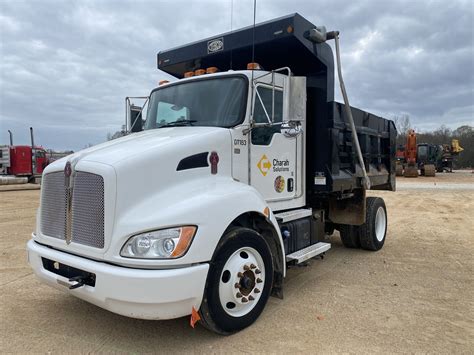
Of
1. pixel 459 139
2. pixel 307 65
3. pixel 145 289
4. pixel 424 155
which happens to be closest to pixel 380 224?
pixel 307 65

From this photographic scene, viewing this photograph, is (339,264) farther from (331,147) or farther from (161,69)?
(161,69)

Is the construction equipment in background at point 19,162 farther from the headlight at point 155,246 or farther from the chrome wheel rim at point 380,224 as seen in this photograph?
the headlight at point 155,246

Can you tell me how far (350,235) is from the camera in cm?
721

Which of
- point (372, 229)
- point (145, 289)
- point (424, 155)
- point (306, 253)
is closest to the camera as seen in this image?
point (145, 289)

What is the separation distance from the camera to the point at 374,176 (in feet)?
23.9

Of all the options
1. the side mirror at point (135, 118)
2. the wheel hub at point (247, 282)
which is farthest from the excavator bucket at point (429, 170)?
the wheel hub at point (247, 282)

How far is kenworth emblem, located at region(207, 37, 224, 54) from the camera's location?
5468mm

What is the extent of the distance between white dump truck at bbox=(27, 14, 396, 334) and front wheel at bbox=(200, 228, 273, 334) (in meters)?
0.01

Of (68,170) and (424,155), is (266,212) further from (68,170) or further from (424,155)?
Answer: (424,155)

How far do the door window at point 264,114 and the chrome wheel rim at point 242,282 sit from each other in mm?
1327

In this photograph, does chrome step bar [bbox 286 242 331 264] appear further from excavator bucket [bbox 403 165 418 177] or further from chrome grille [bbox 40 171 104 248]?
excavator bucket [bbox 403 165 418 177]

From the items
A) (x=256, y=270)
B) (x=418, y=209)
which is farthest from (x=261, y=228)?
(x=418, y=209)

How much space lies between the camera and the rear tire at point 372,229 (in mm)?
7031

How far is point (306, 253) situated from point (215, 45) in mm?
3163
